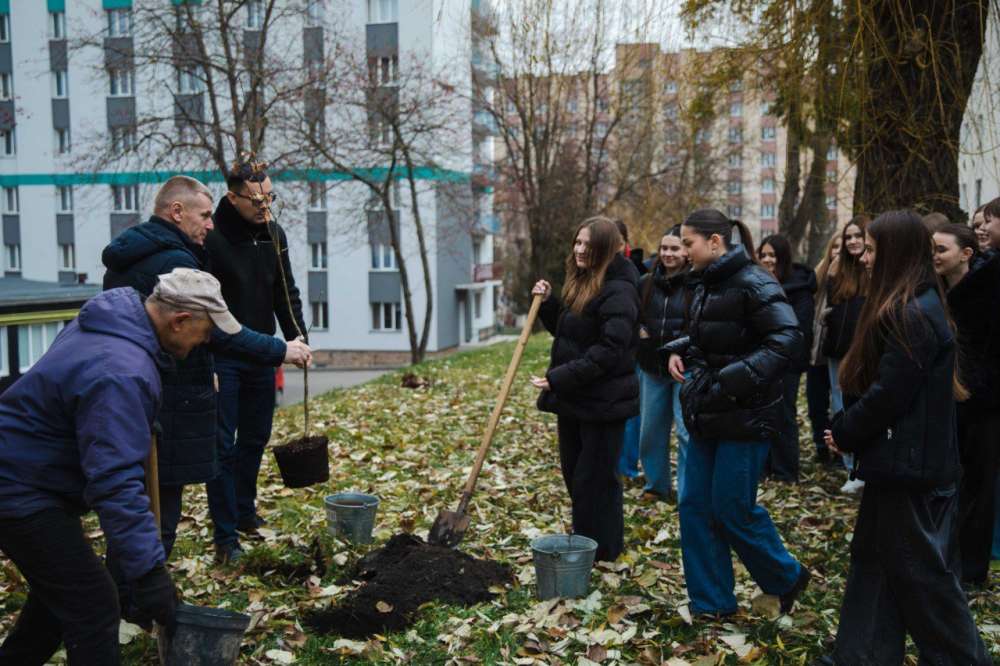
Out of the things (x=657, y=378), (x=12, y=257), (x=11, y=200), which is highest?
(x=11, y=200)

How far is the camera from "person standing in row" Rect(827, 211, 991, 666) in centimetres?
371

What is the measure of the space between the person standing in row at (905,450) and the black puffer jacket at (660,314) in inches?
109

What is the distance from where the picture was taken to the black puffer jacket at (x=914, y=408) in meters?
3.69

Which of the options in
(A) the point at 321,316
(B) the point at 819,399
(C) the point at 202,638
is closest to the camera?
(C) the point at 202,638

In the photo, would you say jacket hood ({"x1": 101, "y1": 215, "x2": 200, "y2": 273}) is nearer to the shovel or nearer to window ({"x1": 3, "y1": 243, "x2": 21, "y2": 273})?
the shovel

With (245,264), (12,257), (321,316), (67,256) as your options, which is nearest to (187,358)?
(245,264)

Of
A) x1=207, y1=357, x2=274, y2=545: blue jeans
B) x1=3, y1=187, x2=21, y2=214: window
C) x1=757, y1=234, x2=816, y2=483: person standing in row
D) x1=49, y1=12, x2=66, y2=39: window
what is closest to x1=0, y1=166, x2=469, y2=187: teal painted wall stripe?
x1=3, y1=187, x2=21, y2=214: window

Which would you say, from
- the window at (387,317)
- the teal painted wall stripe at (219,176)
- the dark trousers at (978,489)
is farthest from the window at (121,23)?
the dark trousers at (978,489)

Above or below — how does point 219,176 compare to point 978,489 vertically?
above

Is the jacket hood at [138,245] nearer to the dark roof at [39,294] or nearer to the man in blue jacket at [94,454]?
the man in blue jacket at [94,454]

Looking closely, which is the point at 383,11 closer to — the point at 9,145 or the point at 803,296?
the point at 9,145

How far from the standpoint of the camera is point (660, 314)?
7.11 m

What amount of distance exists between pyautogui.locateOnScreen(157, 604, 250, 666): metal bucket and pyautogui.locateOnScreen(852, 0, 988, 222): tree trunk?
562 centimetres

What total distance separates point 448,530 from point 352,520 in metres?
0.63
